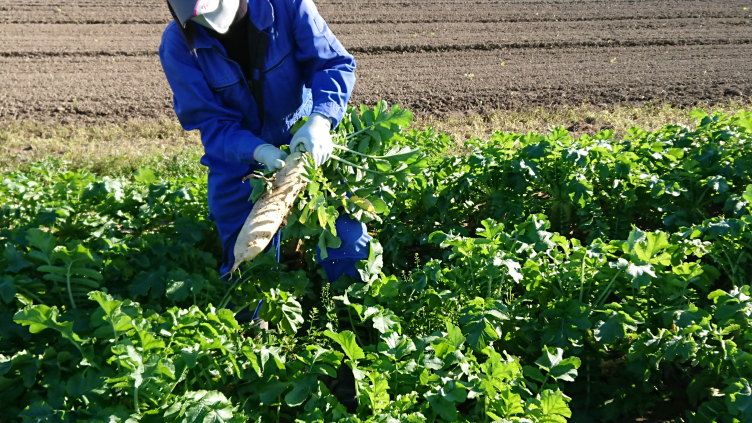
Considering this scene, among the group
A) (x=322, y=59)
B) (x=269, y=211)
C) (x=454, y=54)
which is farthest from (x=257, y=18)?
(x=454, y=54)

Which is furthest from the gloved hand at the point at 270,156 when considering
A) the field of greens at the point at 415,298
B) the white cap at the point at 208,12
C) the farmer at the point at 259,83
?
the white cap at the point at 208,12

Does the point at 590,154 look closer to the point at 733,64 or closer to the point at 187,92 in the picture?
the point at 187,92

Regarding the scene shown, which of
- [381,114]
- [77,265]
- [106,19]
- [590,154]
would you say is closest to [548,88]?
[590,154]

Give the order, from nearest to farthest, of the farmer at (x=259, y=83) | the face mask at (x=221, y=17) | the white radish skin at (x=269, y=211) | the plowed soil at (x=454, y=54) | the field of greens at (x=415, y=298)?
the field of greens at (x=415, y=298) < the white radish skin at (x=269, y=211) < the face mask at (x=221, y=17) < the farmer at (x=259, y=83) < the plowed soil at (x=454, y=54)

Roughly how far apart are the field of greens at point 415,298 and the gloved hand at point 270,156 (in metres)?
0.17

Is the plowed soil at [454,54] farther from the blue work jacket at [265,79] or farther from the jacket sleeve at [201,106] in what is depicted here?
the jacket sleeve at [201,106]

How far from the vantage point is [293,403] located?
212 centimetres

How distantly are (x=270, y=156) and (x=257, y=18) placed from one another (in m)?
0.62

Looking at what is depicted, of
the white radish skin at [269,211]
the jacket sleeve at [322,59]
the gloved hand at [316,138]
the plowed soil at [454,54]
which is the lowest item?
the plowed soil at [454,54]

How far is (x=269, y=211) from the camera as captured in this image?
241 centimetres

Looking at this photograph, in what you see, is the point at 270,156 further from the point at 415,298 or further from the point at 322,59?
the point at 415,298

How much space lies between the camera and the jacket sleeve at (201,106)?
9.06 feet

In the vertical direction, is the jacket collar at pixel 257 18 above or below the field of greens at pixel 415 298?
above

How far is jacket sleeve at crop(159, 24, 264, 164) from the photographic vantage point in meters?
2.76
